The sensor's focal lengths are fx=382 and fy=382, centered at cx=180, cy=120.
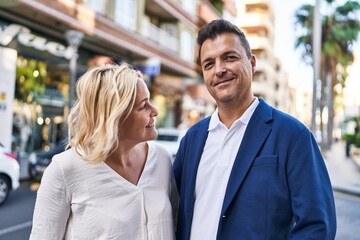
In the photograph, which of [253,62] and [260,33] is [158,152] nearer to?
[253,62]

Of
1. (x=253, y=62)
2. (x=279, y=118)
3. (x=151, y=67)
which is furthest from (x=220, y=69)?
(x=151, y=67)

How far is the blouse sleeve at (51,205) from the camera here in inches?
64.1

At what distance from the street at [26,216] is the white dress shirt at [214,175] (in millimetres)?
4679

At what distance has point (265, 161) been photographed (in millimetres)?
1644

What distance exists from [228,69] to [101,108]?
2.08ft

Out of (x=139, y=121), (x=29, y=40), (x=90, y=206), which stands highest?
(x=29, y=40)

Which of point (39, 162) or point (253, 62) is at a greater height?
point (253, 62)

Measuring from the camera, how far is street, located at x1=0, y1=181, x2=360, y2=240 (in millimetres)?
5969

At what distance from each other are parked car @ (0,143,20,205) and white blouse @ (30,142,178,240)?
686cm

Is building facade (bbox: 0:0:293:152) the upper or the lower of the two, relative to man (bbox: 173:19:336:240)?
upper

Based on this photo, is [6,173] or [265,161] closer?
[265,161]

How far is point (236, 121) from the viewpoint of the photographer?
187 centimetres

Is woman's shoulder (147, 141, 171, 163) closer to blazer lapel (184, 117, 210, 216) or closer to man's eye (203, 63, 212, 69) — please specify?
blazer lapel (184, 117, 210, 216)

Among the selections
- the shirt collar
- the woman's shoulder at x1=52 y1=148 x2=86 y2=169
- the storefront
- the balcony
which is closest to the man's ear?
the shirt collar
